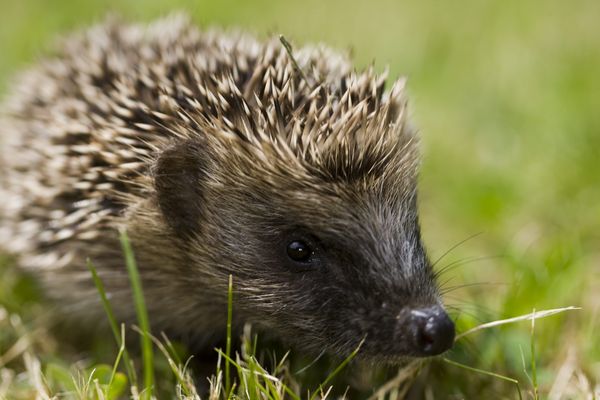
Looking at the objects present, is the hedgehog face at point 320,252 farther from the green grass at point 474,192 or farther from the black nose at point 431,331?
the green grass at point 474,192

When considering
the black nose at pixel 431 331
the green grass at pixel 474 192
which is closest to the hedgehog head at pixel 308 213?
the black nose at pixel 431 331

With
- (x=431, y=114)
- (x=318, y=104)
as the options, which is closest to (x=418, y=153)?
(x=318, y=104)

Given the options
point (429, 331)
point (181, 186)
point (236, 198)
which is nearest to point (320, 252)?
point (236, 198)

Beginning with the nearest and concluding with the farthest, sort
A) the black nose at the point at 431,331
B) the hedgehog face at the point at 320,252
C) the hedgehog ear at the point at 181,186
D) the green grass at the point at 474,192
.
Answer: the black nose at the point at 431,331
the hedgehog face at the point at 320,252
the hedgehog ear at the point at 181,186
the green grass at the point at 474,192

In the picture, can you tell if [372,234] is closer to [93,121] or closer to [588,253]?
[93,121]

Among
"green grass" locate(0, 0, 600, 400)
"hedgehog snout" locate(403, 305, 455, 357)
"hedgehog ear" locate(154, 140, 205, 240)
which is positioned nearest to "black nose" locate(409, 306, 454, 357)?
"hedgehog snout" locate(403, 305, 455, 357)

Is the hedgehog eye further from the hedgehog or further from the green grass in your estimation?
the green grass
